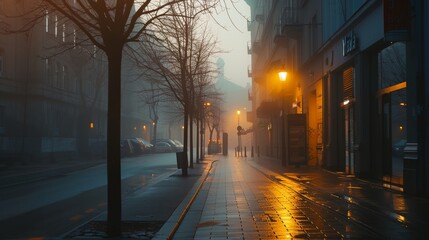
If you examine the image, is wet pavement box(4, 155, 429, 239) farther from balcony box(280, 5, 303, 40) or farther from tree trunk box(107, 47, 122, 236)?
balcony box(280, 5, 303, 40)

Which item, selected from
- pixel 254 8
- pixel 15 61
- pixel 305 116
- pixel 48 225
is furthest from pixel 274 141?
pixel 48 225

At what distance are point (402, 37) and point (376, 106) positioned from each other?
16.3ft

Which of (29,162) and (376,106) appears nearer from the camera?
(376,106)

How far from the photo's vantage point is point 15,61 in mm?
42719

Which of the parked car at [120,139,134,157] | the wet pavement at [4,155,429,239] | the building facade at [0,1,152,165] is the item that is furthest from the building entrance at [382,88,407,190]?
the parked car at [120,139,134,157]

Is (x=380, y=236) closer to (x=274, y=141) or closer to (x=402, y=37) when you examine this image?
(x=402, y=37)

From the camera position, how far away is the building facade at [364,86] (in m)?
14.1

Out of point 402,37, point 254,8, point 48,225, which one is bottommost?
point 48,225

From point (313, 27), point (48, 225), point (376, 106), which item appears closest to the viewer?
point (48, 225)

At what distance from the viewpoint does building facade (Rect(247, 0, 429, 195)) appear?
46.2 ft

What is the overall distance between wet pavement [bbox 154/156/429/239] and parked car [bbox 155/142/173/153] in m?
53.4

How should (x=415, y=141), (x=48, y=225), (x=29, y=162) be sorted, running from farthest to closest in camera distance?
(x=29, y=162), (x=415, y=141), (x=48, y=225)

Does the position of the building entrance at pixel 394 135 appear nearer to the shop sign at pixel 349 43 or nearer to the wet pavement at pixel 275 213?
the wet pavement at pixel 275 213

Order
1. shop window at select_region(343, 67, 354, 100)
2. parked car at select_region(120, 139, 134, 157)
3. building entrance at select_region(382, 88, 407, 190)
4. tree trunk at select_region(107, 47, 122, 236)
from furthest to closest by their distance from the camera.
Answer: parked car at select_region(120, 139, 134, 157) → shop window at select_region(343, 67, 354, 100) → building entrance at select_region(382, 88, 407, 190) → tree trunk at select_region(107, 47, 122, 236)
